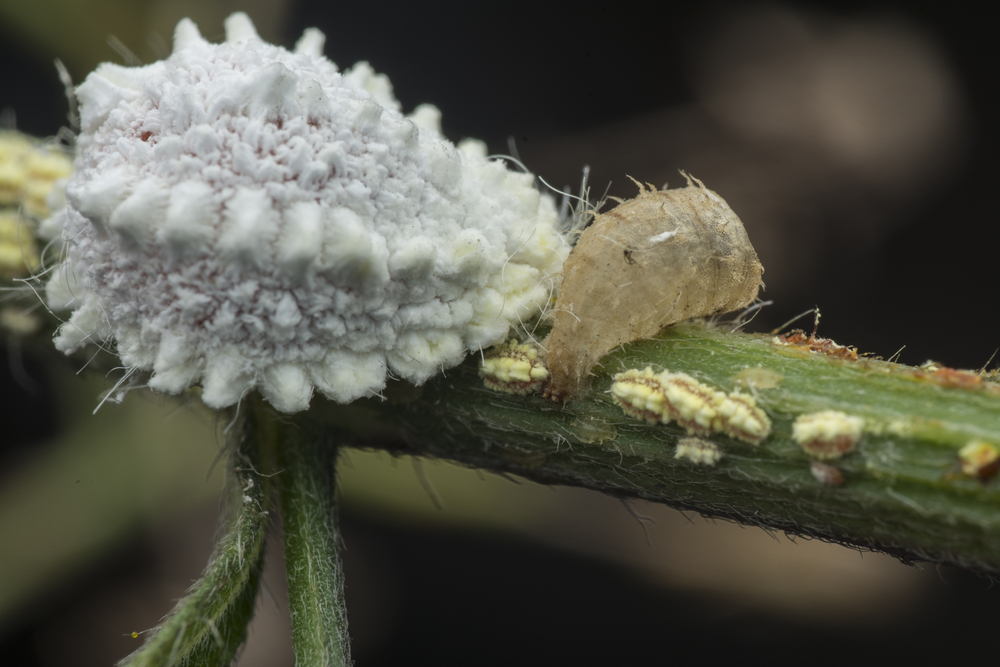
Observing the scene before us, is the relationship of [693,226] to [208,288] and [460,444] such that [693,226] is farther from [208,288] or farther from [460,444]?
[208,288]

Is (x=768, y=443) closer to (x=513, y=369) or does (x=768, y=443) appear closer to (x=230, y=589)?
(x=513, y=369)

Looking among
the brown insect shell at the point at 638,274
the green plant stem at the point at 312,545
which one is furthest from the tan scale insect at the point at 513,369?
the green plant stem at the point at 312,545

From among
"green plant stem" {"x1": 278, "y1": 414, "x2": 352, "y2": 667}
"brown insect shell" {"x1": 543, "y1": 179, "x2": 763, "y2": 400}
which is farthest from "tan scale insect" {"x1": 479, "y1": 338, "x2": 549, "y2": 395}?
"green plant stem" {"x1": 278, "y1": 414, "x2": 352, "y2": 667}

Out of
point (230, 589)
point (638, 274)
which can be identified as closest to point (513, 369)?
point (638, 274)

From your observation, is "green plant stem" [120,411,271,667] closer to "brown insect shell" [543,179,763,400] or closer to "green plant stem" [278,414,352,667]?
"green plant stem" [278,414,352,667]

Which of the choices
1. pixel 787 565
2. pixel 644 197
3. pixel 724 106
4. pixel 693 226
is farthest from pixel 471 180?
pixel 787 565

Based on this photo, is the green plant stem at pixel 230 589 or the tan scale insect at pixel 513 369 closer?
the green plant stem at pixel 230 589

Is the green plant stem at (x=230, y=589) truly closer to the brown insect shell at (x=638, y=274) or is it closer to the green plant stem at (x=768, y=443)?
the green plant stem at (x=768, y=443)
